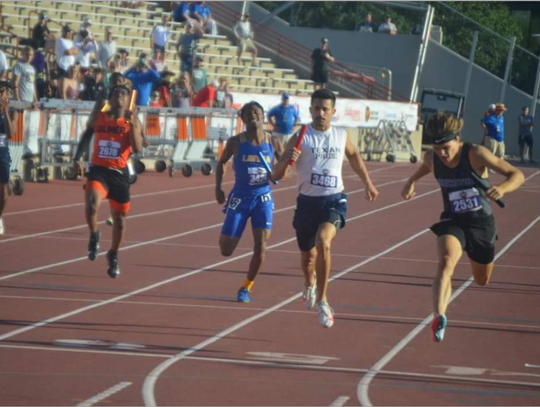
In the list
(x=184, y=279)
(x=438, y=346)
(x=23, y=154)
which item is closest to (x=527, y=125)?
(x=23, y=154)

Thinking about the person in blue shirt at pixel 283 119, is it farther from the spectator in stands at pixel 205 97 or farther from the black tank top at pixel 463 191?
the black tank top at pixel 463 191

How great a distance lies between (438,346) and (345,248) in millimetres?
7285

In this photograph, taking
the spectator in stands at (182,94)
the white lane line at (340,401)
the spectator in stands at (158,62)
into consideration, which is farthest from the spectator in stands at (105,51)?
the white lane line at (340,401)

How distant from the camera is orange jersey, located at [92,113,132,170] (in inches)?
515

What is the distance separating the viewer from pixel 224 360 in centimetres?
914

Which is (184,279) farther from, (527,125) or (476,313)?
(527,125)

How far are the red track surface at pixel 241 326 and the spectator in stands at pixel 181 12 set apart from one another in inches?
839

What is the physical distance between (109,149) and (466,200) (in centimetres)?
472

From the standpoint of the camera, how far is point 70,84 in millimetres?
28516

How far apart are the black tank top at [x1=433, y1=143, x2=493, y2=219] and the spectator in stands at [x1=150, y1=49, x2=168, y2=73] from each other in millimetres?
23128

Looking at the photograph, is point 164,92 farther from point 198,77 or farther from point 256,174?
point 256,174

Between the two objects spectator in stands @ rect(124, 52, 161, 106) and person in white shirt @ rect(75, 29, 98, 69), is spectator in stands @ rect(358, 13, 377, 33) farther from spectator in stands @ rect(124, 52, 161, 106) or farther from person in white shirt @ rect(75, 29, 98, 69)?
spectator in stands @ rect(124, 52, 161, 106)

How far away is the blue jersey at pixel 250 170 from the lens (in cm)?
1203

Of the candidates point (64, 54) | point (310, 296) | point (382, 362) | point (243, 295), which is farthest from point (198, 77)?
point (382, 362)
